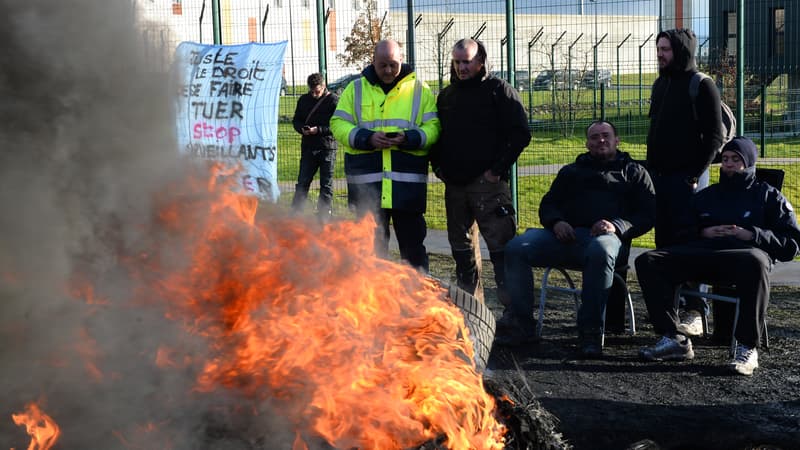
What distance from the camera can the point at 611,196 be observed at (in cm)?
700

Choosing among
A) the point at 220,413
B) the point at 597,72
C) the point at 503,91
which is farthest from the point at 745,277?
the point at 597,72

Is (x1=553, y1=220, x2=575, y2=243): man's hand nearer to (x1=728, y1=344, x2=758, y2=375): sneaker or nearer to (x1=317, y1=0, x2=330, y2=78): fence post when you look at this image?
(x1=728, y1=344, x2=758, y2=375): sneaker

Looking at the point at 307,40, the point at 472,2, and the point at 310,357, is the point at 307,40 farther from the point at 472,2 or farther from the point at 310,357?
the point at 310,357

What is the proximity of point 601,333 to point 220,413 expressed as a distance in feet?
12.5

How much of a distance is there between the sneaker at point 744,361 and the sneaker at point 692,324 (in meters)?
0.89

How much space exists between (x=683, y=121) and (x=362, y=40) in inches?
406

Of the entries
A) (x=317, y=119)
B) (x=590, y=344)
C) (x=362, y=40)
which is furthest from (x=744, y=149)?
(x=362, y=40)

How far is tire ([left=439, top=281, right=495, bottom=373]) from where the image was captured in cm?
464

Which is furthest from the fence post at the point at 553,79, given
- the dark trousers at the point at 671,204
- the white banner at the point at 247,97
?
the dark trousers at the point at 671,204

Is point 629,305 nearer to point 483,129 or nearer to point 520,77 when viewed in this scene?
point 483,129

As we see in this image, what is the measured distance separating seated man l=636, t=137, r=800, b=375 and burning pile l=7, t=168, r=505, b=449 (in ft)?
9.64

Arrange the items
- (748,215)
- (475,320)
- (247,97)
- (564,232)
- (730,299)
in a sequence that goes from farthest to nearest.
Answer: (247,97) < (564,232) < (748,215) < (730,299) < (475,320)

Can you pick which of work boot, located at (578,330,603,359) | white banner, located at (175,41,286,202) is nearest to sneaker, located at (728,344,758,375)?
work boot, located at (578,330,603,359)

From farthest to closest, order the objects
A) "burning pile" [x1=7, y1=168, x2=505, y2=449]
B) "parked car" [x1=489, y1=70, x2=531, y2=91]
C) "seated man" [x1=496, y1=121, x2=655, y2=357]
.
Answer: "parked car" [x1=489, y1=70, x2=531, y2=91], "seated man" [x1=496, y1=121, x2=655, y2=357], "burning pile" [x1=7, y1=168, x2=505, y2=449]
